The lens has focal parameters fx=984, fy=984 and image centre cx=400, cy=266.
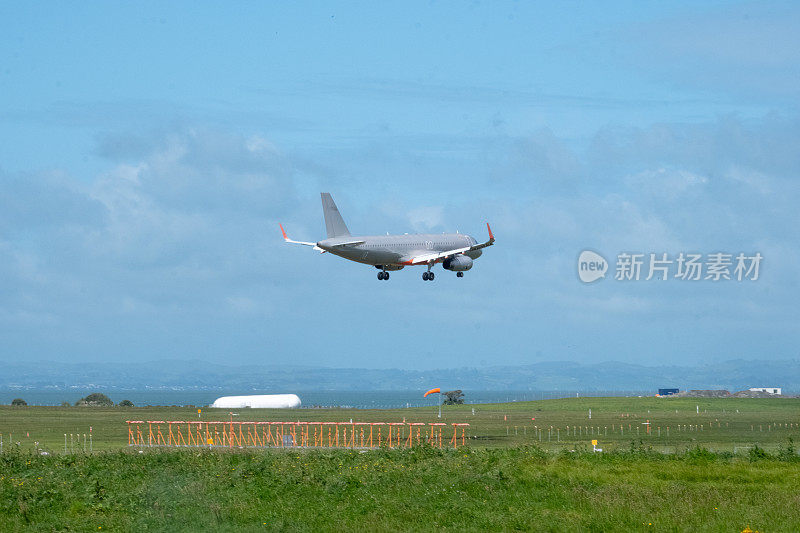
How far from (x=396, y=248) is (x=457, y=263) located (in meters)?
6.01

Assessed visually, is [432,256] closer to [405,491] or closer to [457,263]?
[457,263]

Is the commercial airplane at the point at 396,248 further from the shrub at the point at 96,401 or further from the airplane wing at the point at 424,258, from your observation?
the shrub at the point at 96,401

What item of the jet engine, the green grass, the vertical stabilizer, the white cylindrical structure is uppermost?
the vertical stabilizer

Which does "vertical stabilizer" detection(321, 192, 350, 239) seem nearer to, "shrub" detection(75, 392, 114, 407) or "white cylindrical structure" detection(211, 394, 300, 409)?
"white cylindrical structure" detection(211, 394, 300, 409)

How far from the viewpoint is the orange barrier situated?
76.4 meters

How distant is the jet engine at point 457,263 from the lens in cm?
8806

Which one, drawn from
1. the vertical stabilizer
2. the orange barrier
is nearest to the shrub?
the orange barrier

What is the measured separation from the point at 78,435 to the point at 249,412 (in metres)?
52.1

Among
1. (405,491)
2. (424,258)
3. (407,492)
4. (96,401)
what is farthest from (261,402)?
(407,492)

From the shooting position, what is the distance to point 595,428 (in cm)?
9788

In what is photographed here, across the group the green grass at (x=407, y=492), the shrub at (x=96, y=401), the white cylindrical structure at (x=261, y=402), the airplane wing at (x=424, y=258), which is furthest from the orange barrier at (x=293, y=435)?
the shrub at (x=96, y=401)

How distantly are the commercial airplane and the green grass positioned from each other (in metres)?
30.4

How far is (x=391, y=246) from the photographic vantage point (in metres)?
85.3

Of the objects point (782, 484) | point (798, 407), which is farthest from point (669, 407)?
point (782, 484)
